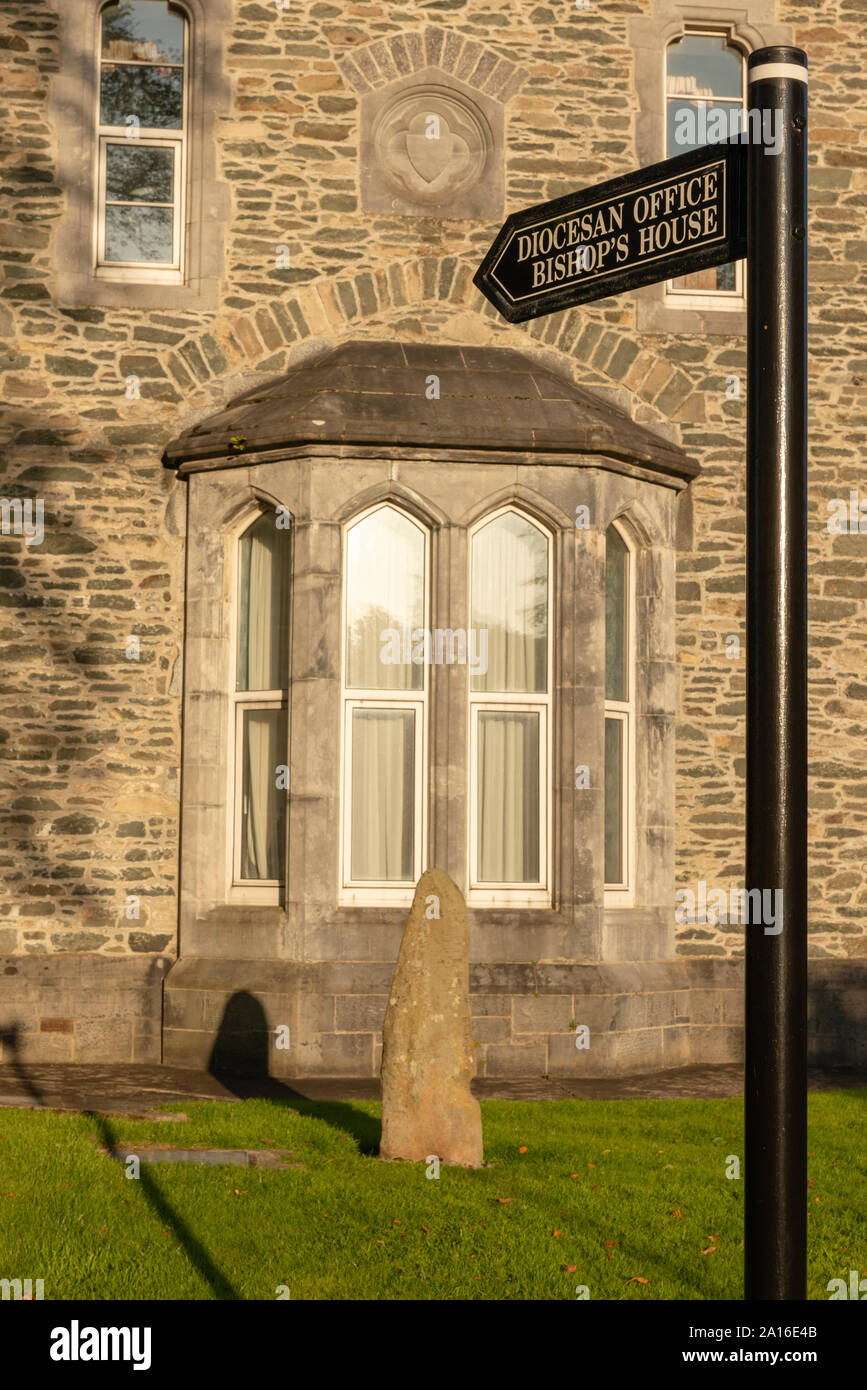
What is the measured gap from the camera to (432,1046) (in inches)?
271

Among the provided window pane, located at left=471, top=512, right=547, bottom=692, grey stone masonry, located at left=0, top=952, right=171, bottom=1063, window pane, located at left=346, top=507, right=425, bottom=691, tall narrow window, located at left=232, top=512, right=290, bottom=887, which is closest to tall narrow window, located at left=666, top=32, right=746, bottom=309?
window pane, located at left=471, top=512, right=547, bottom=692

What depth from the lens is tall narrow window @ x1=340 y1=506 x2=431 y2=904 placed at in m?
10.5

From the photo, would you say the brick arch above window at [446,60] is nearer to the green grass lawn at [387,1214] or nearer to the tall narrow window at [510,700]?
the tall narrow window at [510,700]

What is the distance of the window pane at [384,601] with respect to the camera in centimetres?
1063

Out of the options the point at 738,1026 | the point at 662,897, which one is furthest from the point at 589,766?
the point at 738,1026

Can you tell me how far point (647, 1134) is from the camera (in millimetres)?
7965

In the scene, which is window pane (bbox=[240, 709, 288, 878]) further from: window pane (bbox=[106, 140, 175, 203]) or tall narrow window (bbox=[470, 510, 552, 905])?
window pane (bbox=[106, 140, 175, 203])

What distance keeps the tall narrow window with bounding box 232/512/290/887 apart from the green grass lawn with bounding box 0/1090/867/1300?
2861mm

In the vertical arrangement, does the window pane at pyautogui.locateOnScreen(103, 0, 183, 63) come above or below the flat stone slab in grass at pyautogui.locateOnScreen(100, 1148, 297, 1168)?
above

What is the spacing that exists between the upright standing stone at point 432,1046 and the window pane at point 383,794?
11.3 feet

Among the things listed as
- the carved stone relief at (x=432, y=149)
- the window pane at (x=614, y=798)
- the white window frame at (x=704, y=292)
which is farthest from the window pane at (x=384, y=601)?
the white window frame at (x=704, y=292)

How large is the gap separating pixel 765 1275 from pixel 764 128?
2134 mm

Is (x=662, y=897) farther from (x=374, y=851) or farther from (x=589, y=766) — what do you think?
(x=374, y=851)

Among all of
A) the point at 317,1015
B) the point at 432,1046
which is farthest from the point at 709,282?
the point at 432,1046
